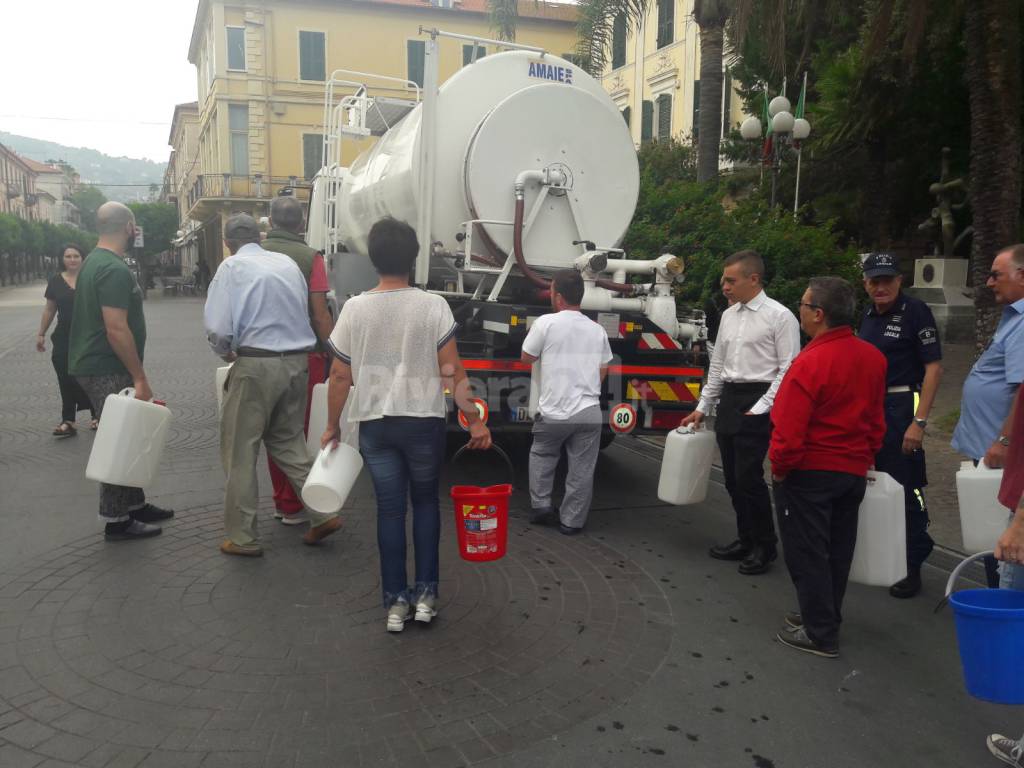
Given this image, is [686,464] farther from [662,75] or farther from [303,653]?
[662,75]

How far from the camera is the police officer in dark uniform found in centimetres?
435

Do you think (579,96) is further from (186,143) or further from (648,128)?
(186,143)

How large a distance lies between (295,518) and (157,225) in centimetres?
6234

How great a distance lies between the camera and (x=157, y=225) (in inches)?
2404

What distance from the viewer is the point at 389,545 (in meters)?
3.80

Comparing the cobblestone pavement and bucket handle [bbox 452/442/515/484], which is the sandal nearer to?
the cobblestone pavement

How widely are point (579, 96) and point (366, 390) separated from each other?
3562 mm

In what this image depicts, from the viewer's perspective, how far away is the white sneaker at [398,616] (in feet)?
12.4

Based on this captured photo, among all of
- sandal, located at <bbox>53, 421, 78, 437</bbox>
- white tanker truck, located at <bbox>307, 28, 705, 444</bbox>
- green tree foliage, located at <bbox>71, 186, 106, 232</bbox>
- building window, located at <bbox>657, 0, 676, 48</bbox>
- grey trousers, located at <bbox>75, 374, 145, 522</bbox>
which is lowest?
sandal, located at <bbox>53, 421, 78, 437</bbox>

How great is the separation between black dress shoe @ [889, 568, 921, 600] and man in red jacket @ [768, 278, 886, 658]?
899 mm

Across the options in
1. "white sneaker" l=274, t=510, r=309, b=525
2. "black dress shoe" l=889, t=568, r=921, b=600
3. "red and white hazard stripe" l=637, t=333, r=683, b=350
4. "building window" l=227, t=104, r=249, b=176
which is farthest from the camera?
"building window" l=227, t=104, r=249, b=176

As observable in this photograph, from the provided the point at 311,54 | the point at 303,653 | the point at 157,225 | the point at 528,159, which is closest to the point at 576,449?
the point at 528,159

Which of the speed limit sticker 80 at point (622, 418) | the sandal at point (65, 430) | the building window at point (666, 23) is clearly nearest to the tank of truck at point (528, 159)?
the speed limit sticker 80 at point (622, 418)

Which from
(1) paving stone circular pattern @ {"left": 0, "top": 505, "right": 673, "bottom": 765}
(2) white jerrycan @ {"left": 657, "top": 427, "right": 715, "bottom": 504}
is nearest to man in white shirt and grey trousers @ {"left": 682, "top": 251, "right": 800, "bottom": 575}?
(2) white jerrycan @ {"left": 657, "top": 427, "right": 715, "bottom": 504}
